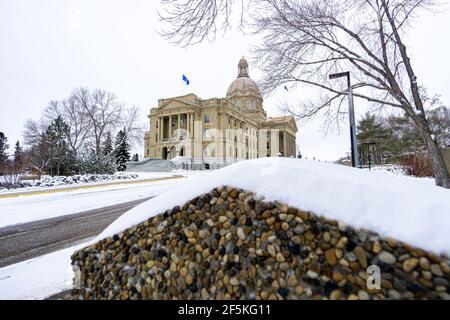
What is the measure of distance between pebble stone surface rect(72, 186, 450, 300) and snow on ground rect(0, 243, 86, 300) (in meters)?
0.67

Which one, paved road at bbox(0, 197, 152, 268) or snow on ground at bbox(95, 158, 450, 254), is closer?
snow on ground at bbox(95, 158, 450, 254)

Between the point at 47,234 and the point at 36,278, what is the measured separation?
2.91m

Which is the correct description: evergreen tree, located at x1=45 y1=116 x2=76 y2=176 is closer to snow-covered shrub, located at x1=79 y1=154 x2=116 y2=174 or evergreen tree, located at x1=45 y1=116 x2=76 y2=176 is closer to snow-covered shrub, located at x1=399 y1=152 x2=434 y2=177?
snow-covered shrub, located at x1=79 y1=154 x2=116 y2=174

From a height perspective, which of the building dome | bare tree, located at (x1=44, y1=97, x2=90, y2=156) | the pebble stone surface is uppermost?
the building dome

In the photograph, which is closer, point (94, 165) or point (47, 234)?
point (47, 234)

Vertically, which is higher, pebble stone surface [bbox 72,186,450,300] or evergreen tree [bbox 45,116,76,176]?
evergreen tree [bbox 45,116,76,176]

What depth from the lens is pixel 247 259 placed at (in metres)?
1.96

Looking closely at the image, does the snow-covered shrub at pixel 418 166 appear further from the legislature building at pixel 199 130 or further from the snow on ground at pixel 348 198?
the legislature building at pixel 199 130

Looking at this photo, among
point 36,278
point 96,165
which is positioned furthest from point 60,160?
point 36,278

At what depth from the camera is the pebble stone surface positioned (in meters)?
1.50

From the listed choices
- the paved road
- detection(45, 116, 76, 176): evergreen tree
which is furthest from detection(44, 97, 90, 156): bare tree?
the paved road

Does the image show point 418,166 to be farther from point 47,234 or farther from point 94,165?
point 94,165

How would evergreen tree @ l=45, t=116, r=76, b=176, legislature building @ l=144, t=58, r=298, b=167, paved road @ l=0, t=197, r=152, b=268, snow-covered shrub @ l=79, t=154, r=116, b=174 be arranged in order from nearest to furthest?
paved road @ l=0, t=197, r=152, b=268, evergreen tree @ l=45, t=116, r=76, b=176, snow-covered shrub @ l=79, t=154, r=116, b=174, legislature building @ l=144, t=58, r=298, b=167

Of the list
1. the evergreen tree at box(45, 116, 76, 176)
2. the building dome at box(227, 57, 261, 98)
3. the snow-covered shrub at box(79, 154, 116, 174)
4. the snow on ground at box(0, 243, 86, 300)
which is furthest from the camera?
the building dome at box(227, 57, 261, 98)
